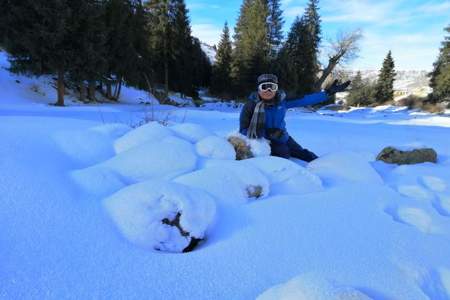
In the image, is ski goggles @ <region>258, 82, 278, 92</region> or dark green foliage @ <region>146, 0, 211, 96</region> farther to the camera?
dark green foliage @ <region>146, 0, 211, 96</region>

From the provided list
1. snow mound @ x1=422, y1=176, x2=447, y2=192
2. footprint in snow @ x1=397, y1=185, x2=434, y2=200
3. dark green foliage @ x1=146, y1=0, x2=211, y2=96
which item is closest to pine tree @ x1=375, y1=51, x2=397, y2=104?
dark green foliage @ x1=146, y1=0, x2=211, y2=96

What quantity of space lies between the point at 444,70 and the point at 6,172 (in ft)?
98.3

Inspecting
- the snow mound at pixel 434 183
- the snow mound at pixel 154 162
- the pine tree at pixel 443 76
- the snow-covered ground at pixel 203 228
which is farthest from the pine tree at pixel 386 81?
the snow mound at pixel 154 162

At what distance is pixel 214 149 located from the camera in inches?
126

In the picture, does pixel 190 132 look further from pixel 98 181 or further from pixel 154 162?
pixel 98 181

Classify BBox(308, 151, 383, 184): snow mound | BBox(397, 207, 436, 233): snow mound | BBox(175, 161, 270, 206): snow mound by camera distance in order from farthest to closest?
BBox(308, 151, 383, 184): snow mound
BBox(175, 161, 270, 206): snow mound
BBox(397, 207, 436, 233): snow mound

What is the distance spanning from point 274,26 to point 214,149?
28.9 meters

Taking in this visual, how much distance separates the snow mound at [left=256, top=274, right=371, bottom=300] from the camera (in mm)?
1183

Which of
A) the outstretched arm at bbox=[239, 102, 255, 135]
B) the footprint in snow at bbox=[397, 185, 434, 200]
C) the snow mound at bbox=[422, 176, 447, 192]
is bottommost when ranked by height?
the footprint in snow at bbox=[397, 185, 434, 200]

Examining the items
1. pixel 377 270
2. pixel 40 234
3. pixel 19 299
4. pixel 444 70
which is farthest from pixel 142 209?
pixel 444 70

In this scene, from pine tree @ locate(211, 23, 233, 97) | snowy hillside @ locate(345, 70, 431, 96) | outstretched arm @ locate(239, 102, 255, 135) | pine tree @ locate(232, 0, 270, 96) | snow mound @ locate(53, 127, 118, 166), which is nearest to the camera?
snow mound @ locate(53, 127, 118, 166)

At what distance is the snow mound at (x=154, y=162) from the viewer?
8.13 ft

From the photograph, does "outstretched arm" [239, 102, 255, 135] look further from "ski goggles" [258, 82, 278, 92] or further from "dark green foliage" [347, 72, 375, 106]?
"dark green foliage" [347, 72, 375, 106]

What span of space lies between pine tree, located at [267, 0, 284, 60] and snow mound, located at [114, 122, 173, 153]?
2758 cm
